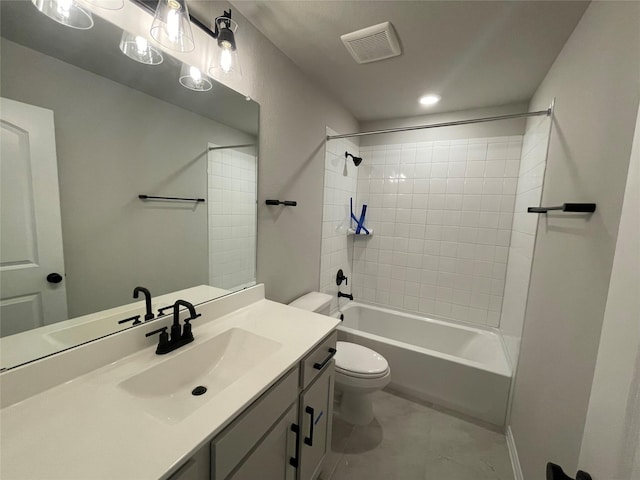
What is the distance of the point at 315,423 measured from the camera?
118 cm

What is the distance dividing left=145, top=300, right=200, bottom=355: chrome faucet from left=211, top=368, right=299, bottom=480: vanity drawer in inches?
16.3

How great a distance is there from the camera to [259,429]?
0.81 metres

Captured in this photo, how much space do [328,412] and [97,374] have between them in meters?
1.01

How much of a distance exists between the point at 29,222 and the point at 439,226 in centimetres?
267

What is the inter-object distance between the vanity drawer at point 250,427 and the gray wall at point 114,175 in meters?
0.63

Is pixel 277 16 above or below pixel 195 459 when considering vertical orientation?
above

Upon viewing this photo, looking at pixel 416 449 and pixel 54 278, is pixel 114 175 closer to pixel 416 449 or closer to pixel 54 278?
pixel 54 278

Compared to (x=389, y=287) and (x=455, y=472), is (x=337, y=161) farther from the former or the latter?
(x=455, y=472)

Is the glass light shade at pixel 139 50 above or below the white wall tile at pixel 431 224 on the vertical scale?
above

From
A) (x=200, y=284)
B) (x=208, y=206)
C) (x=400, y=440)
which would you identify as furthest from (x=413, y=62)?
(x=400, y=440)

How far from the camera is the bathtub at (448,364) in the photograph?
1.79 m

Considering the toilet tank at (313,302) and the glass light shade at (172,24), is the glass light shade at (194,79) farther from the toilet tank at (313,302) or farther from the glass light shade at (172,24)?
the toilet tank at (313,302)

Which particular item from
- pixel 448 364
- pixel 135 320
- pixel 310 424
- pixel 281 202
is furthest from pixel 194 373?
pixel 448 364

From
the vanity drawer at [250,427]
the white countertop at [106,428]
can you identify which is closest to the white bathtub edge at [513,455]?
the vanity drawer at [250,427]
